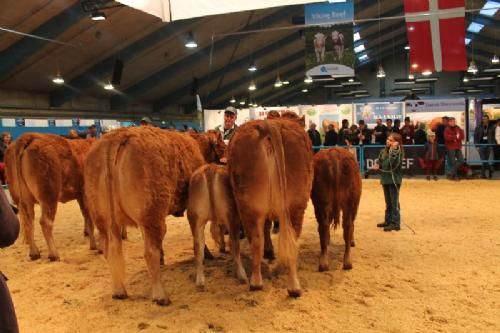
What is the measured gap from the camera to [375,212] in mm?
A: 8312

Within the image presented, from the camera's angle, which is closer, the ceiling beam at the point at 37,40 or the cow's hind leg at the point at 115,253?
the cow's hind leg at the point at 115,253

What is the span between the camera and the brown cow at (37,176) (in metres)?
5.53

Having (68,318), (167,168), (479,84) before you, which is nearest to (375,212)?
(167,168)

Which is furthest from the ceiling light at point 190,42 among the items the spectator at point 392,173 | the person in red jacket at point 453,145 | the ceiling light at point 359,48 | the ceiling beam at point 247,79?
the ceiling light at point 359,48

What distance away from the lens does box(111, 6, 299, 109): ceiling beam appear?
1821cm

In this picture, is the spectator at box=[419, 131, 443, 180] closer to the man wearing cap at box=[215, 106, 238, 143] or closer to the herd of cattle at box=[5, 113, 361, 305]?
the man wearing cap at box=[215, 106, 238, 143]

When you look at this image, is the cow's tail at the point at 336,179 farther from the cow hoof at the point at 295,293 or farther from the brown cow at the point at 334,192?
the cow hoof at the point at 295,293

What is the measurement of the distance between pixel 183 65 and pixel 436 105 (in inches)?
473

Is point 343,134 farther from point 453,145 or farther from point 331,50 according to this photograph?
point 453,145

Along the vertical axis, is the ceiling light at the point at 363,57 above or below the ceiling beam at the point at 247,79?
above

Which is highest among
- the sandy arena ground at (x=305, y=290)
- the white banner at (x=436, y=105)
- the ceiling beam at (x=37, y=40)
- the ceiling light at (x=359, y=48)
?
the ceiling light at (x=359, y=48)

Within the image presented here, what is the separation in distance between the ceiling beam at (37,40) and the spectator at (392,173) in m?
10.6

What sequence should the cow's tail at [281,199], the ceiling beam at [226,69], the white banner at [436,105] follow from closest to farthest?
the cow's tail at [281,199] → the white banner at [436,105] → the ceiling beam at [226,69]

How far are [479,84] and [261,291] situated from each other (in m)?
34.7
